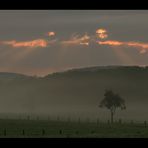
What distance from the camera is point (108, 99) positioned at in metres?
105

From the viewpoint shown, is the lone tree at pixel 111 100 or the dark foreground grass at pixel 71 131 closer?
the dark foreground grass at pixel 71 131

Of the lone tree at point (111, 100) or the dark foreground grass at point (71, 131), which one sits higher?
the lone tree at point (111, 100)

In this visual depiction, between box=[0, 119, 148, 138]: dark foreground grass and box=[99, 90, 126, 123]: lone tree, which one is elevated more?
box=[99, 90, 126, 123]: lone tree

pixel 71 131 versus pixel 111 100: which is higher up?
pixel 111 100

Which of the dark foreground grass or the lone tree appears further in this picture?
the lone tree

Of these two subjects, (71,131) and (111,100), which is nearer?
(71,131)
